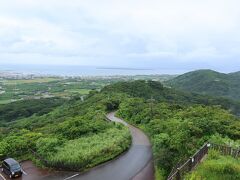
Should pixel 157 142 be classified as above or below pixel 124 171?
above

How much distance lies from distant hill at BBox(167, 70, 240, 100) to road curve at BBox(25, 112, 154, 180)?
118 m

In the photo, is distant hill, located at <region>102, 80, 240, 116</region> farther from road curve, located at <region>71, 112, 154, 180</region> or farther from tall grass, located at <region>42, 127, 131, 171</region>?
road curve, located at <region>71, 112, 154, 180</region>

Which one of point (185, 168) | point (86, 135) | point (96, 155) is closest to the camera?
Answer: point (185, 168)

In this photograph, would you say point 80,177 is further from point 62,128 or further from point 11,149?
point 62,128

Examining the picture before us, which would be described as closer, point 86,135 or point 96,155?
point 96,155

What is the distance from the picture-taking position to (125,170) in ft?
60.6

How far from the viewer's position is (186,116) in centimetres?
2481

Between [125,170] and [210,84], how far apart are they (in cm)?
13624

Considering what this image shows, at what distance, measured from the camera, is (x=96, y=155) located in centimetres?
1967

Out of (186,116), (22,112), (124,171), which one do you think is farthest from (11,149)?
(22,112)

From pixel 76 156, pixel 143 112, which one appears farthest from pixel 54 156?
pixel 143 112

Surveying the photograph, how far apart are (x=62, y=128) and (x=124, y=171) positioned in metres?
8.40

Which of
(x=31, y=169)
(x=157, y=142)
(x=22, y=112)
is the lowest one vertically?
(x=22, y=112)

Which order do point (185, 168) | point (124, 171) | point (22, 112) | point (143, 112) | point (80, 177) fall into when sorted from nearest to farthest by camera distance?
point (185, 168) < point (80, 177) < point (124, 171) < point (143, 112) < point (22, 112)
